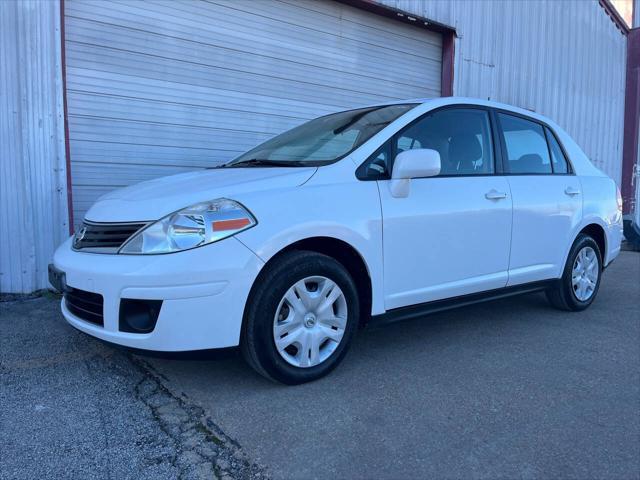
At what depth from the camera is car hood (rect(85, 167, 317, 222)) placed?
8.89ft

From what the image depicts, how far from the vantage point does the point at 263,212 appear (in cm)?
267

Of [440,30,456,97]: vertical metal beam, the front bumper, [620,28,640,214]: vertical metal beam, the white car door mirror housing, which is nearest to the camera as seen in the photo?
the front bumper

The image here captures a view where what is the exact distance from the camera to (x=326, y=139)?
11.5ft

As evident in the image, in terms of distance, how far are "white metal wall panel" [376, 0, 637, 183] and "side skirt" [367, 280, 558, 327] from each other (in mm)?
4449

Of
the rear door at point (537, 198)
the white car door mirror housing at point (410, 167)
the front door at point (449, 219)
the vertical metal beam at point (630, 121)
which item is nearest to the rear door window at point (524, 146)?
the rear door at point (537, 198)

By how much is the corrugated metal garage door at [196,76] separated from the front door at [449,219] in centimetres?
291

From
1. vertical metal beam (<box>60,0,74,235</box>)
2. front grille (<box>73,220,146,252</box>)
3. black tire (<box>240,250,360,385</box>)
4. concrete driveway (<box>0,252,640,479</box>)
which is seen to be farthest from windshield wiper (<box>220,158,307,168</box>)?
vertical metal beam (<box>60,0,74,235</box>)

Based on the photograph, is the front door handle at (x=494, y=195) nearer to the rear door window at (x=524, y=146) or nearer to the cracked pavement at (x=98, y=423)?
the rear door window at (x=524, y=146)

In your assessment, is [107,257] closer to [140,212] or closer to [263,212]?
[140,212]

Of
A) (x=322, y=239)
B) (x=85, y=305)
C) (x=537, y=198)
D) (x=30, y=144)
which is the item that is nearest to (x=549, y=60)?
(x=537, y=198)

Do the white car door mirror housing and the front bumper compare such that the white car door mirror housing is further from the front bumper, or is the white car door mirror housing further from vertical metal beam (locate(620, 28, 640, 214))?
vertical metal beam (locate(620, 28, 640, 214))

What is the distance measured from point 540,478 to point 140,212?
2.19 meters

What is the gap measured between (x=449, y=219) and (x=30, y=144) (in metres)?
3.57

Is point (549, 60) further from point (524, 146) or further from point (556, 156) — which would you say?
point (524, 146)
